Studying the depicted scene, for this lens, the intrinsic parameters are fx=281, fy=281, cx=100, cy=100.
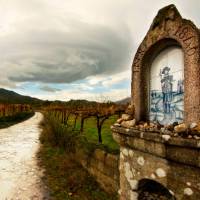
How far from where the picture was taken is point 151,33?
4.04 metres

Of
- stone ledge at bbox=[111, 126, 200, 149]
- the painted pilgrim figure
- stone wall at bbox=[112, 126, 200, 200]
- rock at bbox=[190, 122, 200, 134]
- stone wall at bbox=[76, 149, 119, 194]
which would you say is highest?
the painted pilgrim figure

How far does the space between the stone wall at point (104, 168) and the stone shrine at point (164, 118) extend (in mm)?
1762

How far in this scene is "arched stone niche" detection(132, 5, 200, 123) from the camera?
329 centimetres

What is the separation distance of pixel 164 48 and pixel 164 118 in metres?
0.99

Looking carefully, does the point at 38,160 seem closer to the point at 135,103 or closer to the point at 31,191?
the point at 31,191

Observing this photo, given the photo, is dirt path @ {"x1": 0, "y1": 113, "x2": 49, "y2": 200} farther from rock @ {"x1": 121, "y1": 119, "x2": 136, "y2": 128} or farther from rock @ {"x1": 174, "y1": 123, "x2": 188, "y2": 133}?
rock @ {"x1": 174, "y1": 123, "x2": 188, "y2": 133}

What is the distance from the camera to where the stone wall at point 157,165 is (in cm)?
316

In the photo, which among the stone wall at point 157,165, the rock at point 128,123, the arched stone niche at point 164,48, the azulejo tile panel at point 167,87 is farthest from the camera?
the rock at point 128,123

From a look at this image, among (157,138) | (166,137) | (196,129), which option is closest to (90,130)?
(157,138)

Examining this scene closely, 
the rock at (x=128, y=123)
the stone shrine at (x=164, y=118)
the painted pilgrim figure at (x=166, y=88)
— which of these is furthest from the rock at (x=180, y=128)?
the rock at (x=128, y=123)

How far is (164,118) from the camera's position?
394 centimetres

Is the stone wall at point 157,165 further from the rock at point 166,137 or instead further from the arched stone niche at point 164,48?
the arched stone niche at point 164,48

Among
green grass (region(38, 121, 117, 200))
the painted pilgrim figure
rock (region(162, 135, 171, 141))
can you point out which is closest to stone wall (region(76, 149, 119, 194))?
green grass (region(38, 121, 117, 200))

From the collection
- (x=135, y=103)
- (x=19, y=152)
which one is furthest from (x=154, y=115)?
(x=19, y=152)
